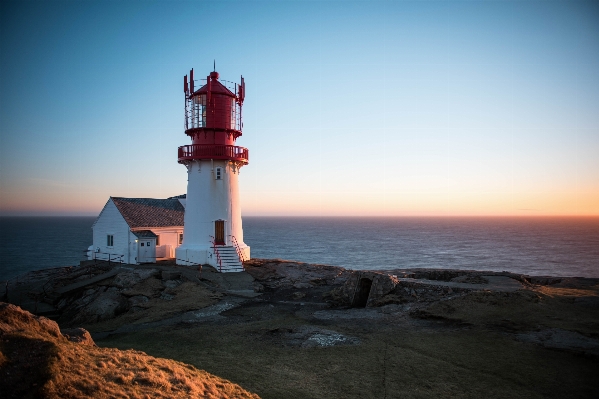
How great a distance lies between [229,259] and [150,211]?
29.5 feet

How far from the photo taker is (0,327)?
866 centimetres

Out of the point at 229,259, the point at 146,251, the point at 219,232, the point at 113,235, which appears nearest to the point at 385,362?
the point at 229,259

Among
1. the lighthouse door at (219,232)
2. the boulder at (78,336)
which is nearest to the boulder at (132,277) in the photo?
the lighthouse door at (219,232)

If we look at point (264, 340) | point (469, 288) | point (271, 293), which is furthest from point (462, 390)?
point (271, 293)

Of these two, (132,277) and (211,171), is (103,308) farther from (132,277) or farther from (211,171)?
(211,171)

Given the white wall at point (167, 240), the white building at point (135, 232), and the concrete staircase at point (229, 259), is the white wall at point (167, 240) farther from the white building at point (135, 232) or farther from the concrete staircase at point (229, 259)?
the concrete staircase at point (229, 259)

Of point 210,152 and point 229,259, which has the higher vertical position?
point 210,152

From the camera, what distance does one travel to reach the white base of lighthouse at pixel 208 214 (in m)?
30.1

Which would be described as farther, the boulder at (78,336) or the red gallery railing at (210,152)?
the red gallery railing at (210,152)

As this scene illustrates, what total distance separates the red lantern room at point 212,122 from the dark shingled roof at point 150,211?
5.77 meters

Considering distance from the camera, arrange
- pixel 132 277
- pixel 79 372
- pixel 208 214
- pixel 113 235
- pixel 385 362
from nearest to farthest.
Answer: pixel 79 372 < pixel 385 362 < pixel 132 277 < pixel 208 214 < pixel 113 235

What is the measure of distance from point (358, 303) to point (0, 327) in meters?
16.4

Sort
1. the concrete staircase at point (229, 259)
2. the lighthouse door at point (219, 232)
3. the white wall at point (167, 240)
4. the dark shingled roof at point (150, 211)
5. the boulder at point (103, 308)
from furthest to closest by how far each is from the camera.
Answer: the white wall at point (167, 240), the dark shingled roof at point (150, 211), the lighthouse door at point (219, 232), the concrete staircase at point (229, 259), the boulder at point (103, 308)

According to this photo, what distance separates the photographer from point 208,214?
30.5 m
